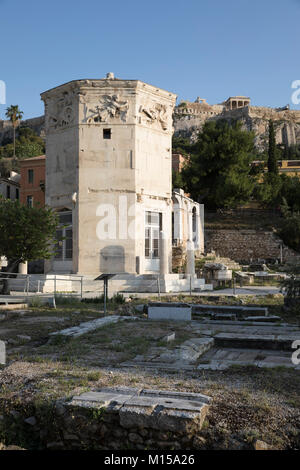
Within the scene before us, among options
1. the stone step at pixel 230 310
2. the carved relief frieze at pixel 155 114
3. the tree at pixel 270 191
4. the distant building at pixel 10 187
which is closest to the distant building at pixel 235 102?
the tree at pixel 270 191

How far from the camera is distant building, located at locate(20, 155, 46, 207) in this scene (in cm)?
4059

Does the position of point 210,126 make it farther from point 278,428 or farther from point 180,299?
point 278,428

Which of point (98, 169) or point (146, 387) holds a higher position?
point (98, 169)

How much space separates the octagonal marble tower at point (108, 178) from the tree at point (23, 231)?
2.40 m

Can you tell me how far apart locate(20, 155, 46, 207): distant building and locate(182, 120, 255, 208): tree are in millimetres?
14640

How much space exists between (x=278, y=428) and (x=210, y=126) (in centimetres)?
4270

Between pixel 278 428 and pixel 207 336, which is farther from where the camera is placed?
pixel 207 336

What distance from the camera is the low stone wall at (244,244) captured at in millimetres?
A: 41062

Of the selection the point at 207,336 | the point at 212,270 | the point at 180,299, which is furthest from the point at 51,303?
the point at 212,270

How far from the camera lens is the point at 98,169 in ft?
71.2

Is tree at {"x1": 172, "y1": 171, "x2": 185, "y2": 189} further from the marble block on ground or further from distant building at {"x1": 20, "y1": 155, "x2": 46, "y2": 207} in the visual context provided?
the marble block on ground

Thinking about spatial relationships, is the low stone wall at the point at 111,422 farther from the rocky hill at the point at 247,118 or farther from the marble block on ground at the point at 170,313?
the rocky hill at the point at 247,118

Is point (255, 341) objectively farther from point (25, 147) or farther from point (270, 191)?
point (25, 147)

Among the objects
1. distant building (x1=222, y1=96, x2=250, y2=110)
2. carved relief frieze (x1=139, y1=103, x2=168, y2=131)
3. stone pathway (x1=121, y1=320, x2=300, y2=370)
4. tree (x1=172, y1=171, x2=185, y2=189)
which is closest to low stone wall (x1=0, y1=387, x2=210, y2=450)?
stone pathway (x1=121, y1=320, x2=300, y2=370)
